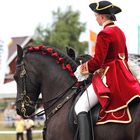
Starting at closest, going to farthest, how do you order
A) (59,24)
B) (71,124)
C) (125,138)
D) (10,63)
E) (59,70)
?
(125,138) < (71,124) < (59,70) < (10,63) < (59,24)

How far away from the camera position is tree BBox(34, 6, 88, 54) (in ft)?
224

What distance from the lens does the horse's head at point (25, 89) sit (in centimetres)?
679

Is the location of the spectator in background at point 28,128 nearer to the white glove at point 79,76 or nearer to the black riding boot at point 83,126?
the white glove at point 79,76

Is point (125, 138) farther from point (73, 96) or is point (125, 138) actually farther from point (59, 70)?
point (59, 70)

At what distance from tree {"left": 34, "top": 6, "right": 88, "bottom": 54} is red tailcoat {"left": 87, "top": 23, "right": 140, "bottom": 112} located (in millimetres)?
60351

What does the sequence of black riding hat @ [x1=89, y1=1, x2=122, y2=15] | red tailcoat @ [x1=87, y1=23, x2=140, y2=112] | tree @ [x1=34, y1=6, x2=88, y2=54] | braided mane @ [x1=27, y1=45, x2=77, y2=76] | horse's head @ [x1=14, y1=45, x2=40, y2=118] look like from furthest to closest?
tree @ [x1=34, y1=6, x2=88, y2=54], horse's head @ [x1=14, y1=45, x2=40, y2=118], braided mane @ [x1=27, y1=45, x2=77, y2=76], black riding hat @ [x1=89, y1=1, x2=122, y2=15], red tailcoat @ [x1=87, y1=23, x2=140, y2=112]

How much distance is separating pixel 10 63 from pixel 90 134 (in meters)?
59.8

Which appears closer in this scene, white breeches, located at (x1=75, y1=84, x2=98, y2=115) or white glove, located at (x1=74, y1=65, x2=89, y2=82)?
white breeches, located at (x1=75, y1=84, x2=98, y2=115)

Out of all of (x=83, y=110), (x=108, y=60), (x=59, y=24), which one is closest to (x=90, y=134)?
(x=83, y=110)

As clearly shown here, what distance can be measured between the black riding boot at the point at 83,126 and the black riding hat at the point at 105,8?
4.49ft

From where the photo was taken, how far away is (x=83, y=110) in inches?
240

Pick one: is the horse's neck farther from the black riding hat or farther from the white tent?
the white tent

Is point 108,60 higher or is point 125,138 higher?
point 108,60

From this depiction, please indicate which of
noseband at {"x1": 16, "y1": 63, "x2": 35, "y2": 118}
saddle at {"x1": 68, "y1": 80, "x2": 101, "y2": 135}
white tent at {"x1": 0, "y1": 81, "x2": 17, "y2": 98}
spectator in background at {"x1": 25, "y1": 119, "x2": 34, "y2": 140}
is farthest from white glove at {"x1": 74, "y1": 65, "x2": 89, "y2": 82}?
spectator in background at {"x1": 25, "y1": 119, "x2": 34, "y2": 140}
